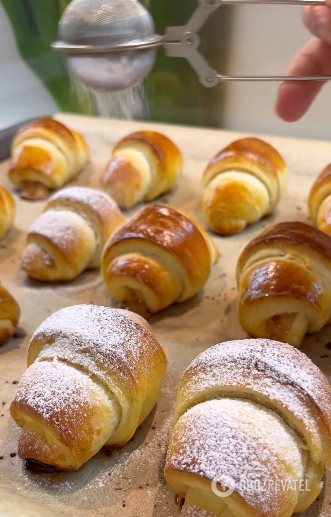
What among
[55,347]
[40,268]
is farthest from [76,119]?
[55,347]

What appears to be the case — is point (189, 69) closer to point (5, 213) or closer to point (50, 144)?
point (50, 144)

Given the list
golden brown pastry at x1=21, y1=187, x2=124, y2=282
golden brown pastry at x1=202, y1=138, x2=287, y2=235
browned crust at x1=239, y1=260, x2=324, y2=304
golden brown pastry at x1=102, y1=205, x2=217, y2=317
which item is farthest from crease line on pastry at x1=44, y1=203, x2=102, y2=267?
browned crust at x1=239, y1=260, x2=324, y2=304

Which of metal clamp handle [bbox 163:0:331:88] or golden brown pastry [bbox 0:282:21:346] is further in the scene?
golden brown pastry [bbox 0:282:21:346]

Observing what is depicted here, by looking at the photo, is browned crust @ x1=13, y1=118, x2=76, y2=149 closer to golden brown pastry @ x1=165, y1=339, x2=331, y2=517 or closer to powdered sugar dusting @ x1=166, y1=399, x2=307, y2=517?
golden brown pastry @ x1=165, y1=339, x2=331, y2=517

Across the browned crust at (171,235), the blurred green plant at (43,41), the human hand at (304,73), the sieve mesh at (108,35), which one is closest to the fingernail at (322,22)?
the human hand at (304,73)

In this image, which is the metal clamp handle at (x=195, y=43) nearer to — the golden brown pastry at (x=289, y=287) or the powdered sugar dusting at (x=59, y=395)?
the golden brown pastry at (x=289, y=287)
